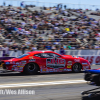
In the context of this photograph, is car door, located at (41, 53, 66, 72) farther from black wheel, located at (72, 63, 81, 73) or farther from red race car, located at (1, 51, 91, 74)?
black wheel, located at (72, 63, 81, 73)

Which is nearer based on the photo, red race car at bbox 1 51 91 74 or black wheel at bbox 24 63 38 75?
red race car at bbox 1 51 91 74

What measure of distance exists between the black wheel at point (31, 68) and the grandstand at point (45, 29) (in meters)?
7.60

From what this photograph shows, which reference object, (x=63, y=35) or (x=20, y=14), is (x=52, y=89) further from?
(x=20, y=14)

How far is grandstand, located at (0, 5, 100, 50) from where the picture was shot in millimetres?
20891

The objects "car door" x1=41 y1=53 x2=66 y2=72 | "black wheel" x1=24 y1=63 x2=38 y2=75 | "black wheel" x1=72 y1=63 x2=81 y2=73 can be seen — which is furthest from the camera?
"black wheel" x1=72 y1=63 x2=81 y2=73

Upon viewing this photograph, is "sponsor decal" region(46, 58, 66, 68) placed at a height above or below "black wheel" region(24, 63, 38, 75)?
above

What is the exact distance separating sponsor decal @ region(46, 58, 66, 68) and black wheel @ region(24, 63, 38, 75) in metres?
0.73

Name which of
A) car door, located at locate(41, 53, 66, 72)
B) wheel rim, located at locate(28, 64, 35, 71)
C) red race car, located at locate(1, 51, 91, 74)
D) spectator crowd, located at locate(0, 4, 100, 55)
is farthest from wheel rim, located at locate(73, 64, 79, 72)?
spectator crowd, located at locate(0, 4, 100, 55)

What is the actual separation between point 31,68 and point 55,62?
4.68ft

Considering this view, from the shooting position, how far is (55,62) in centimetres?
1259

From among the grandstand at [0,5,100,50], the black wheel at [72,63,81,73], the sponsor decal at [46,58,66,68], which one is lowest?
the black wheel at [72,63,81,73]

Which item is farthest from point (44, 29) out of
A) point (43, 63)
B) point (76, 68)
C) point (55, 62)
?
point (43, 63)

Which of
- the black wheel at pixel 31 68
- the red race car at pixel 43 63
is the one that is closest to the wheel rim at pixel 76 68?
the red race car at pixel 43 63

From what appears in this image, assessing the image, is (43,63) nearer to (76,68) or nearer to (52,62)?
(52,62)
